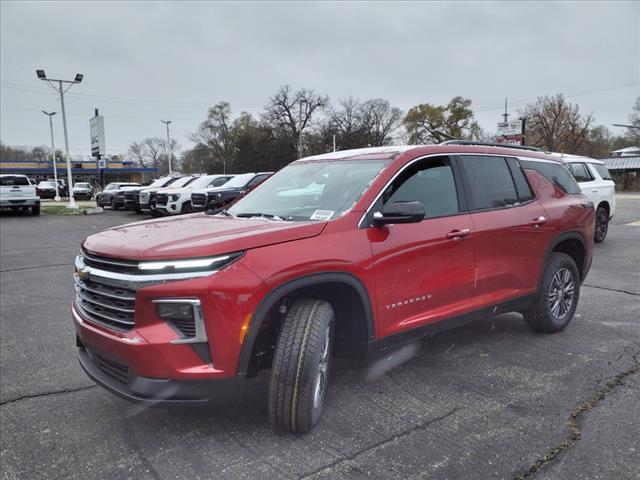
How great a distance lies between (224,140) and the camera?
76750 mm

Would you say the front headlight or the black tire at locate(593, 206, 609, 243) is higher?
the front headlight

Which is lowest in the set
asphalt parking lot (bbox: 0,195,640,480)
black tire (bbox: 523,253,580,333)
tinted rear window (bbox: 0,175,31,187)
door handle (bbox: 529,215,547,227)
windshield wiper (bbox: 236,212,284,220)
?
asphalt parking lot (bbox: 0,195,640,480)

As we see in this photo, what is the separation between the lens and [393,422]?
10.1 ft

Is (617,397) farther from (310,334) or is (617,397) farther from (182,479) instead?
(182,479)

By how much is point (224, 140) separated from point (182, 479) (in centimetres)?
7752

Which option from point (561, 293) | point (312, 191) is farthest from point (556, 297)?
point (312, 191)

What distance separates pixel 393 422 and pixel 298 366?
830 mm

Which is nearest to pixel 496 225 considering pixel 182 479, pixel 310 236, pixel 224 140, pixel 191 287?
pixel 310 236

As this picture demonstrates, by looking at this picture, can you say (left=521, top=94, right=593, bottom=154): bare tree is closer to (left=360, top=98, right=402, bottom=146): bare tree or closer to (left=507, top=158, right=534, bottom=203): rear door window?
(left=360, top=98, right=402, bottom=146): bare tree

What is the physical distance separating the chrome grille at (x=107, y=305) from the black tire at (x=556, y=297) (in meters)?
3.59

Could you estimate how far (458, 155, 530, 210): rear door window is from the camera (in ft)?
13.0

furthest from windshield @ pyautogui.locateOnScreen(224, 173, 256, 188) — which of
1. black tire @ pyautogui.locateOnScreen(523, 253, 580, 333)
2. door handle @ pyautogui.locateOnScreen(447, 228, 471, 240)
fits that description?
door handle @ pyautogui.locateOnScreen(447, 228, 471, 240)

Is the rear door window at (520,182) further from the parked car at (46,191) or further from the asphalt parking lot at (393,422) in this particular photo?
the parked car at (46,191)

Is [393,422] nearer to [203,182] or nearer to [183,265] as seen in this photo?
[183,265]
